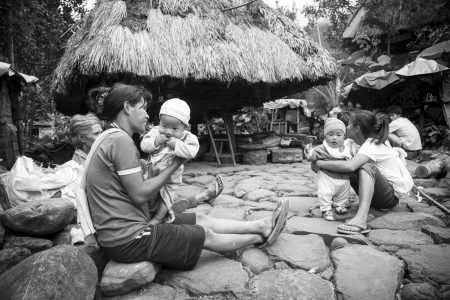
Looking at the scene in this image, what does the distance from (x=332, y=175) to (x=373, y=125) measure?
626 millimetres

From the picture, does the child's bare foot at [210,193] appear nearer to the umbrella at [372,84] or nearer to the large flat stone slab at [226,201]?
the large flat stone slab at [226,201]

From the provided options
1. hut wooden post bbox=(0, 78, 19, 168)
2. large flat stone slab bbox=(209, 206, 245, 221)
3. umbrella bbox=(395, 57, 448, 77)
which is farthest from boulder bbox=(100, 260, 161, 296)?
umbrella bbox=(395, 57, 448, 77)

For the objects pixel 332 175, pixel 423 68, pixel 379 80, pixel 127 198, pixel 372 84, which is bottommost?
pixel 332 175

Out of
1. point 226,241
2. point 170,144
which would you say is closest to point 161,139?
point 170,144

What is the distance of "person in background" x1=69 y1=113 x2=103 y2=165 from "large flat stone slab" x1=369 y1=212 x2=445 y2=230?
297 centimetres

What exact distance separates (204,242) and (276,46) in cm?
575

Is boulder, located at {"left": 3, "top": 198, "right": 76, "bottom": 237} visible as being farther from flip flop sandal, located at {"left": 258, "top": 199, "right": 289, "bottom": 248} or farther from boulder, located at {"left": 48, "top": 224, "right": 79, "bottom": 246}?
flip flop sandal, located at {"left": 258, "top": 199, "right": 289, "bottom": 248}

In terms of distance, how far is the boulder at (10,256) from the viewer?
204 cm

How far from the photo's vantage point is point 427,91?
980cm

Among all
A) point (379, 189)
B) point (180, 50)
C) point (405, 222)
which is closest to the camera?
point (405, 222)

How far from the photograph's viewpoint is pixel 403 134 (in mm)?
7395

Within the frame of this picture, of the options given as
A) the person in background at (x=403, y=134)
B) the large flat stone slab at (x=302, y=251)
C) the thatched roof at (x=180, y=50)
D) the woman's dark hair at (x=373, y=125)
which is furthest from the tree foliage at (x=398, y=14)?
the large flat stone slab at (x=302, y=251)

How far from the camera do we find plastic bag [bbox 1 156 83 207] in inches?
115

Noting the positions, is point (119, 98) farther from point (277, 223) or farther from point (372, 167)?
point (372, 167)
